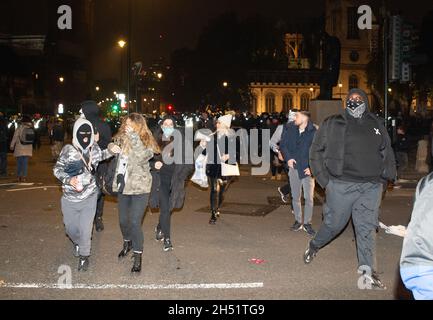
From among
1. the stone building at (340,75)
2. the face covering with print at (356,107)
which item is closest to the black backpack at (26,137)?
the face covering with print at (356,107)

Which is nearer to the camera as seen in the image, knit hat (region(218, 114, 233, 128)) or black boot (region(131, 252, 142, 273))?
black boot (region(131, 252, 142, 273))

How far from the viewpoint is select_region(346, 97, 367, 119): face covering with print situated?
6.50 m

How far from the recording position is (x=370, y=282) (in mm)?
6406

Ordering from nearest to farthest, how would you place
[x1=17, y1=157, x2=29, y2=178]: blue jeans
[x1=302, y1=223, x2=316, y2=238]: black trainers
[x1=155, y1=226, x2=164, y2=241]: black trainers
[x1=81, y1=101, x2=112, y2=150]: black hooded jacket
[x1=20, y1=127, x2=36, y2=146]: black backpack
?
[x1=81, y1=101, x2=112, y2=150]: black hooded jacket, [x1=155, y1=226, x2=164, y2=241]: black trainers, [x1=302, y1=223, x2=316, y2=238]: black trainers, [x1=17, y1=157, x2=29, y2=178]: blue jeans, [x1=20, y1=127, x2=36, y2=146]: black backpack

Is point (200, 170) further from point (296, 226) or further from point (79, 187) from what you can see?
point (79, 187)

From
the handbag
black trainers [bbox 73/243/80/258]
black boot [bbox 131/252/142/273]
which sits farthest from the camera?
the handbag

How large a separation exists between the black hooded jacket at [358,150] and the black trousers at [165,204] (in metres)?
2.39

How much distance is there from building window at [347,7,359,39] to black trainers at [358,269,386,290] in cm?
11366

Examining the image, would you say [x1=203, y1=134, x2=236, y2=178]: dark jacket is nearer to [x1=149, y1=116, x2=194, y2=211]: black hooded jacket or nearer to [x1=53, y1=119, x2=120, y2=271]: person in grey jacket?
[x1=149, y1=116, x2=194, y2=211]: black hooded jacket

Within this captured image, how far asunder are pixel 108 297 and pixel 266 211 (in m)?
5.91

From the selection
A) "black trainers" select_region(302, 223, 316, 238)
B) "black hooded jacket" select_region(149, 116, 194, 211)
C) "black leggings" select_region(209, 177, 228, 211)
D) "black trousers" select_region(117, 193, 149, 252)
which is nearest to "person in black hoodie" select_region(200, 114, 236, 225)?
"black leggings" select_region(209, 177, 228, 211)

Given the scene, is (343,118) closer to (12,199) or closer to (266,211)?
(266,211)

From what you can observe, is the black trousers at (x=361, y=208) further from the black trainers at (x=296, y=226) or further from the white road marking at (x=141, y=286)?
the black trainers at (x=296, y=226)

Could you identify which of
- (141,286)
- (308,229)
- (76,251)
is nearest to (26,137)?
(76,251)
